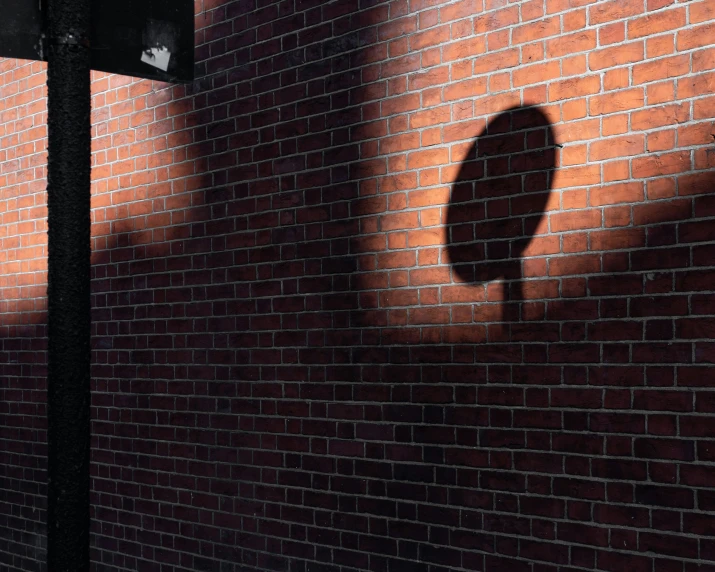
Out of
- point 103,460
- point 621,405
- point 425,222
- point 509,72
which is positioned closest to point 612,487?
point 621,405

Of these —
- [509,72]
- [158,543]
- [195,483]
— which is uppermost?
[509,72]

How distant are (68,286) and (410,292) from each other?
2350mm

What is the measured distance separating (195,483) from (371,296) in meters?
1.81

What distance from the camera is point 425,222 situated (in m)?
4.66

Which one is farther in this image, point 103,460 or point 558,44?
point 103,460

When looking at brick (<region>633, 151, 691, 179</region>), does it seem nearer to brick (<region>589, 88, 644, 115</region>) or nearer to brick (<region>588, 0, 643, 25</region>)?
brick (<region>589, 88, 644, 115</region>)

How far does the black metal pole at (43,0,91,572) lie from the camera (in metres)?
2.57

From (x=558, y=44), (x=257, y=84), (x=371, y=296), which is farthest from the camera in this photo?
(x=257, y=84)

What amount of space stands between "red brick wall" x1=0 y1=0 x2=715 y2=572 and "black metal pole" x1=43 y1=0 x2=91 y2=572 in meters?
2.14

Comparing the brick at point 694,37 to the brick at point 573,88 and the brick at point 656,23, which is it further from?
the brick at point 573,88

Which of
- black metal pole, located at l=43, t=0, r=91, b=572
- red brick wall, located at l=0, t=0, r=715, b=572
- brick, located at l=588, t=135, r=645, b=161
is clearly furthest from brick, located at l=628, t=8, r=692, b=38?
black metal pole, located at l=43, t=0, r=91, b=572

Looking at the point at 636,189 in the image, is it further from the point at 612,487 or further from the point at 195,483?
the point at 195,483

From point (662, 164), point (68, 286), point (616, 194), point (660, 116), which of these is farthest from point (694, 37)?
point (68, 286)

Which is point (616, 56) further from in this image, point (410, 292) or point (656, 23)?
point (410, 292)
